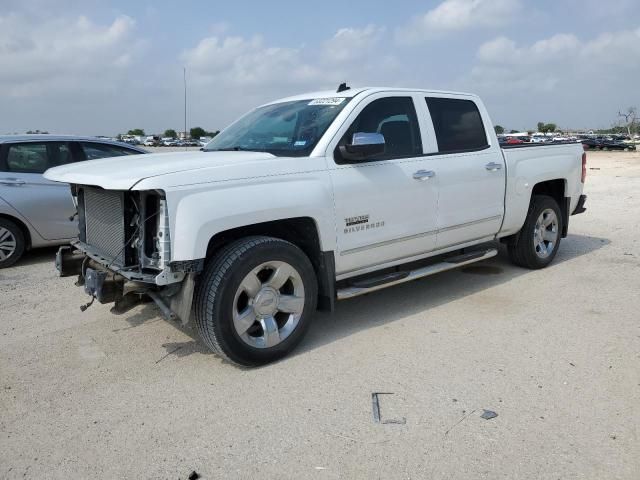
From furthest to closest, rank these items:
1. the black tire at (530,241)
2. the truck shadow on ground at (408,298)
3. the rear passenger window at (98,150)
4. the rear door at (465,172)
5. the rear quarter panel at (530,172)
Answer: the rear passenger window at (98,150), the black tire at (530,241), the rear quarter panel at (530,172), the rear door at (465,172), the truck shadow on ground at (408,298)

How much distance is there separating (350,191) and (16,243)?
15.5ft

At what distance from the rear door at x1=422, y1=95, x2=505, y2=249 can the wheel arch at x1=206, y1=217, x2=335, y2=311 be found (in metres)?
1.32

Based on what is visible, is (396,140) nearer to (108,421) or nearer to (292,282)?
(292,282)

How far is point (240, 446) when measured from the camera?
2877mm

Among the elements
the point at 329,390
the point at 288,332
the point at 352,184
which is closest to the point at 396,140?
the point at 352,184

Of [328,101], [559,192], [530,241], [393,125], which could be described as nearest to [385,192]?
[393,125]

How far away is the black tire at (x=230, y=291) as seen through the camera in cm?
352

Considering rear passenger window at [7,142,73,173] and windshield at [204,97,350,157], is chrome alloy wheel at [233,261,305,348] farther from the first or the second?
rear passenger window at [7,142,73,173]

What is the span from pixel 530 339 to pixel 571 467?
1645mm

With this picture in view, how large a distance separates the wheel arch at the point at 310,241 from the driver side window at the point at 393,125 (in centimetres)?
78

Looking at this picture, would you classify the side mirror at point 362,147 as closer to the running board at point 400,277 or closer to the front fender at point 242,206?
the front fender at point 242,206

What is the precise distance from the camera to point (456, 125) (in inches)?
205

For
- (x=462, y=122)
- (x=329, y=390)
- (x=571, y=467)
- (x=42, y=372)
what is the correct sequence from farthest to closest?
(x=462, y=122) → (x=42, y=372) → (x=329, y=390) → (x=571, y=467)

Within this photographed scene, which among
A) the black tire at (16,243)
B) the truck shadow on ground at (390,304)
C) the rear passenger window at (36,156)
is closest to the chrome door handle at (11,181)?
the rear passenger window at (36,156)
